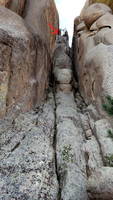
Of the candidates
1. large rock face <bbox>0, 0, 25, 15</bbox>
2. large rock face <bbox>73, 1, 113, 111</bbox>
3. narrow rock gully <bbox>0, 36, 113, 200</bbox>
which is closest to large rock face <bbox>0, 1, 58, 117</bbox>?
large rock face <bbox>0, 0, 25, 15</bbox>

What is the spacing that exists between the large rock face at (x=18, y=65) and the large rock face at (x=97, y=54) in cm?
343

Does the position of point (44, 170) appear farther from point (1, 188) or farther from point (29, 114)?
point (29, 114)

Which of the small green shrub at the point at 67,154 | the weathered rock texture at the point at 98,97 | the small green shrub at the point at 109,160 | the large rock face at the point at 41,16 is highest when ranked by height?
the large rock face at the point at 41,16

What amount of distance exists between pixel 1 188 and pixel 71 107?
294 inches

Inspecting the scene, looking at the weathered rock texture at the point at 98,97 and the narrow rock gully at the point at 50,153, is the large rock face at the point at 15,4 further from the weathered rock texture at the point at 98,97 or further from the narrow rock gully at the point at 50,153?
the narrow rock gully at the point at 50,153

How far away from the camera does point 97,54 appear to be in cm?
1094

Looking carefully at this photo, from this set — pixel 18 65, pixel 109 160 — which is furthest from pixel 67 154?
pixel 18 65

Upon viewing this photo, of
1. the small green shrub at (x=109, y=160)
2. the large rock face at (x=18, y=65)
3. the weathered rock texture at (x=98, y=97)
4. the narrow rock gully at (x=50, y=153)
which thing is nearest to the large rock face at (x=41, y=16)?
the large rock face at (x=18, y=65)

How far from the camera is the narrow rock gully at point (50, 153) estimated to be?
17.6ft

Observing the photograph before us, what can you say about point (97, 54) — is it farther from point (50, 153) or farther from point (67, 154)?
point (50, 153)

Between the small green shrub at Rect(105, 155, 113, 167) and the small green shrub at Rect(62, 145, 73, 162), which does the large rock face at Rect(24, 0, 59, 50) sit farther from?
the small green shrub at Rect(105, 155, 113, 167)

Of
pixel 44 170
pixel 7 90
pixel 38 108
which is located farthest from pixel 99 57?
pixel 44 170

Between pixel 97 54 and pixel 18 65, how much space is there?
5.07m

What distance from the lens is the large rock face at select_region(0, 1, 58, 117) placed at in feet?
30.2
